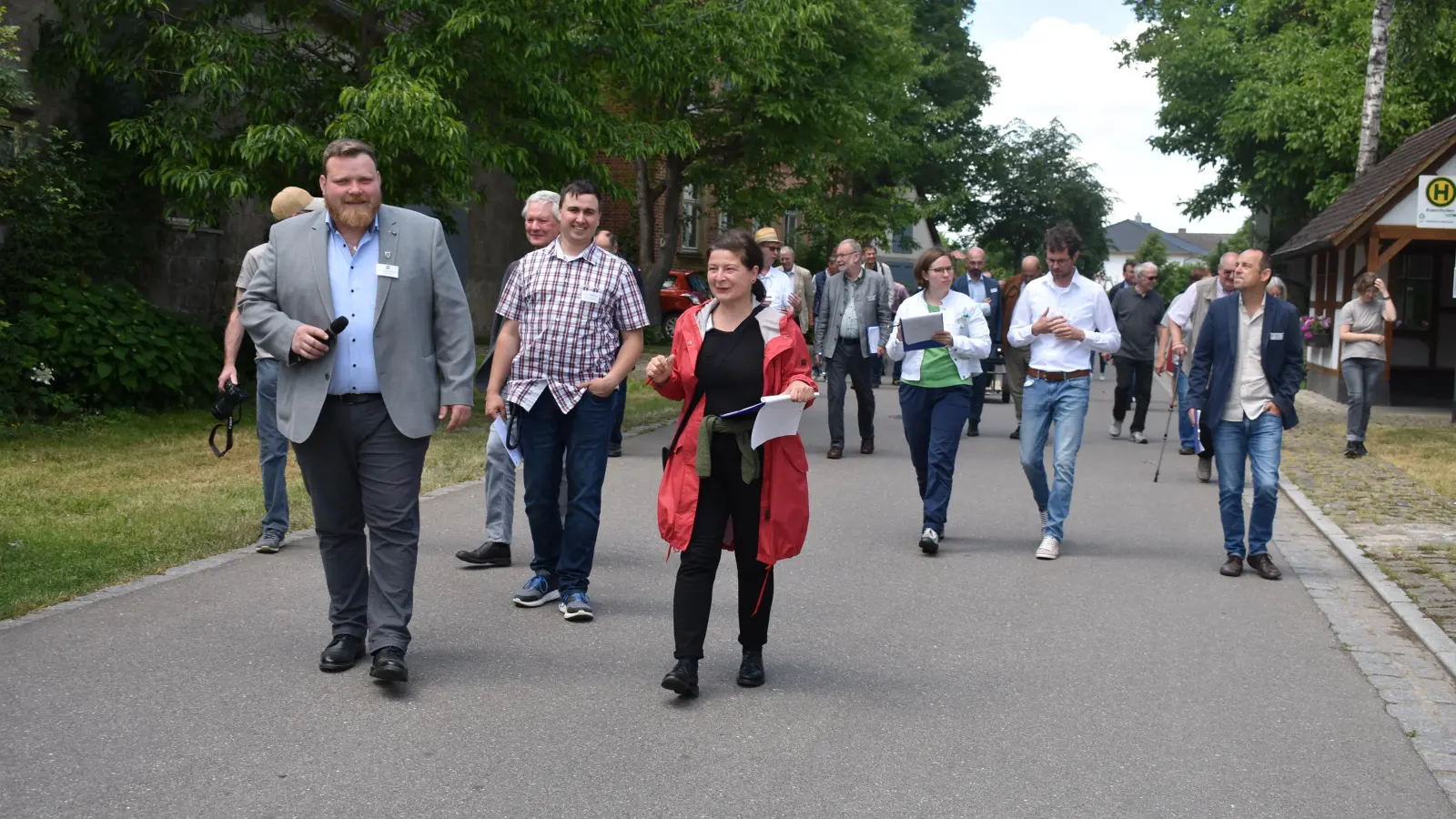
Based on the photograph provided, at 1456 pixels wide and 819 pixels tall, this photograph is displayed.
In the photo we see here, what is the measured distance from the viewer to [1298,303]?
38.2 metres

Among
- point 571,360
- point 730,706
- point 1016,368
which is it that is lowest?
point 730,706

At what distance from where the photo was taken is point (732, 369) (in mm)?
5734

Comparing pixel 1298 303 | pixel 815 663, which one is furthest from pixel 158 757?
pixel 1298 303

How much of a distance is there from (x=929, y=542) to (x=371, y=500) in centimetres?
413

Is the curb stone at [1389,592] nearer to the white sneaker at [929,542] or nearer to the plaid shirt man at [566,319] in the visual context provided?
the white sneaker at [929,542]

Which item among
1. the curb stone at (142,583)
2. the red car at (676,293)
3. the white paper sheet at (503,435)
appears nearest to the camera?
the curb stone at (142,583)

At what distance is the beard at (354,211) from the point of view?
571 cm

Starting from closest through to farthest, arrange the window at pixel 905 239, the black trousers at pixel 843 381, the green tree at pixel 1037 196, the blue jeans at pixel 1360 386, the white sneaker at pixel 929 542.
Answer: the white sneaker at pixel 929 542, the black trousers at pixel 843 381, the blue jeans at pixel 1360 386, the window at pixel 905 239, the green tree at pixel 1037 196

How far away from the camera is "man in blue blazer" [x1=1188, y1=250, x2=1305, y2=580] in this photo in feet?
28.2

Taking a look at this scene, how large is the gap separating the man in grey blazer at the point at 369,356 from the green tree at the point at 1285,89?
24.8m

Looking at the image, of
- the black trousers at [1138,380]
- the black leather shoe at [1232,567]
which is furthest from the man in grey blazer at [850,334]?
the black leather shoe at [1232,567]

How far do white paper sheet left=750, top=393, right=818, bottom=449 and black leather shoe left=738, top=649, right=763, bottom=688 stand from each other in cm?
82

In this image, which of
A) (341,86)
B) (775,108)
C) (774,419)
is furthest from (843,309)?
(775,108)

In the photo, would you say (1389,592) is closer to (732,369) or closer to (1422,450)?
(732,369)
